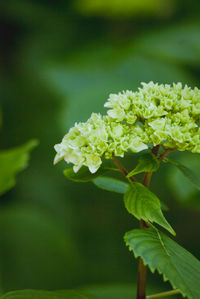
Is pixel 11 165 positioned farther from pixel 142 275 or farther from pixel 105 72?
pixel 105 72

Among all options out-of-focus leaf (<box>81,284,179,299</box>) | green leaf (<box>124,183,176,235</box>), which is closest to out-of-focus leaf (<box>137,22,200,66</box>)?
out-of-focus leaf (<box>81,284,179,299</box>)

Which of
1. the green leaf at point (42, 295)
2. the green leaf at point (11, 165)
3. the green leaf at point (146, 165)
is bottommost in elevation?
the green leaf at point (42, 295)

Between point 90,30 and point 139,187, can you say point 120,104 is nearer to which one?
point 139,187

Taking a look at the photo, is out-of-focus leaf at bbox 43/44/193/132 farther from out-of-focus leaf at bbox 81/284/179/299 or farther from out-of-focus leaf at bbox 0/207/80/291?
out-of-focus leaf at bbox 81/284/179/299

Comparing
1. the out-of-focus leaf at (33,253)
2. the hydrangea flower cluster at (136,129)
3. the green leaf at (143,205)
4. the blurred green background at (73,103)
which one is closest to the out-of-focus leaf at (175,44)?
the blurred green background at (73,103)

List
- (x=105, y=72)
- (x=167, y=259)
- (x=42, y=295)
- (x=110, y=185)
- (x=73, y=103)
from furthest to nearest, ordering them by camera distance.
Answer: (x=105, y=72), (x=73, y=103), (x=110, y=185), (x=42, y=295), (x=167, y=259)

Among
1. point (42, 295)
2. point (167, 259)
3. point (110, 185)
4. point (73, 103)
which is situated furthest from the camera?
point (73, 103)

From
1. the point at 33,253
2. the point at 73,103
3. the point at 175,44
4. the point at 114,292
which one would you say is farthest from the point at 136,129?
the point at 175,44

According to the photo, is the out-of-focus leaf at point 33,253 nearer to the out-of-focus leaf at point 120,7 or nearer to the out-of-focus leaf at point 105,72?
the out-of-focus leaf at point 105,72
